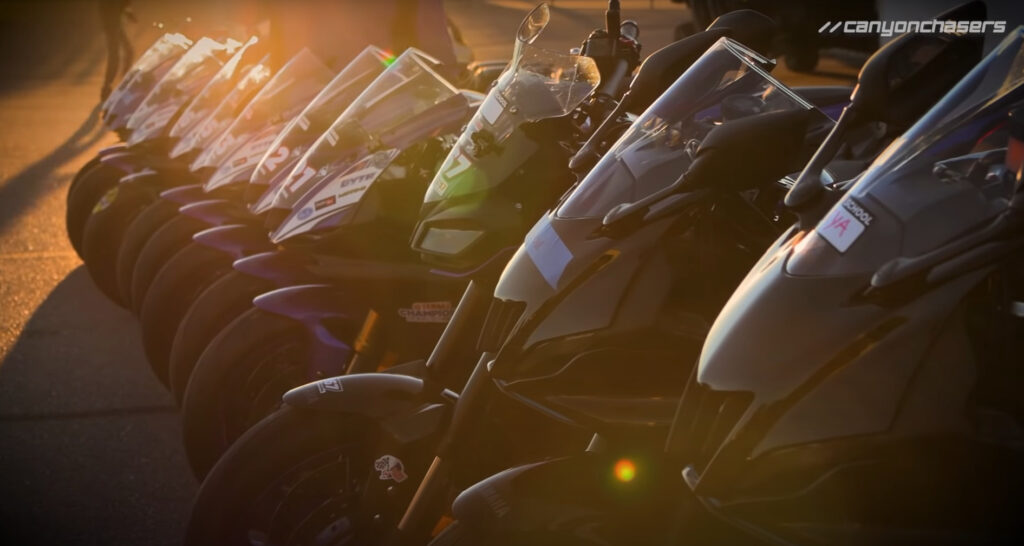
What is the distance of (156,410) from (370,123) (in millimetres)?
1875

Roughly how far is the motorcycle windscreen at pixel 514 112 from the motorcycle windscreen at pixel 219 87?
117 inches

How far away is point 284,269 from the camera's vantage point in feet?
12.2

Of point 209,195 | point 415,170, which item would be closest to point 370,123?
point 415,170

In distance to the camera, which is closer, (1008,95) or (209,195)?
(1008,95)

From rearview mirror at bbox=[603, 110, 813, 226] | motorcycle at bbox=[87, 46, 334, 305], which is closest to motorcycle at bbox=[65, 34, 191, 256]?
motorcycle at bbox=[87, 46, 334, 305]

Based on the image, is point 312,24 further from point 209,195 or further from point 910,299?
point 910,299

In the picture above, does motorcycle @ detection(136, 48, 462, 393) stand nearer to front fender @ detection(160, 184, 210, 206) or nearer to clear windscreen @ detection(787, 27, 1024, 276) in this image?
front fender @ detection(160, 184, 210, 206)

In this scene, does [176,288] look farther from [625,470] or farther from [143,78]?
[143,78]

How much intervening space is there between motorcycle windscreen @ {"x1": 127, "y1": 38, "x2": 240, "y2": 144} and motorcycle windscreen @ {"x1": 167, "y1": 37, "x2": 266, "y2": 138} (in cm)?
42

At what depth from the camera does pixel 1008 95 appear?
5.10ft

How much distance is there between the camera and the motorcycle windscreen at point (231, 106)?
545 cm

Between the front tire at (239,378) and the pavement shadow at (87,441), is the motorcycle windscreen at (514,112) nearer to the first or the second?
the front tire at (239,378)

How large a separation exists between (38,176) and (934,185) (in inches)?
408

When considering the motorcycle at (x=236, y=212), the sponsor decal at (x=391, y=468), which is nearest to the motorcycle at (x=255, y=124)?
the motorcycle at (x=236, y=212)
